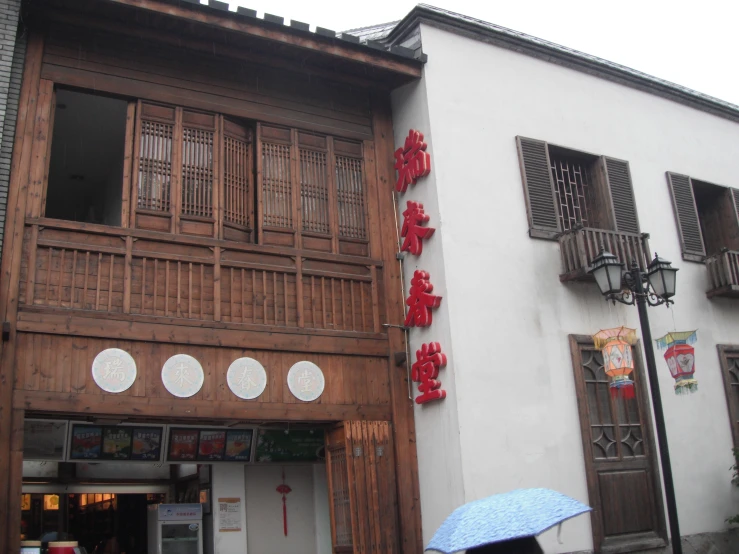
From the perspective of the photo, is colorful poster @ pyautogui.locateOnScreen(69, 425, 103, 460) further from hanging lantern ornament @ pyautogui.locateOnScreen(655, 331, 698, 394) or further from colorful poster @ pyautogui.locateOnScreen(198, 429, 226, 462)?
hanging lantern ornament @ pyautogui.locateOnScreen(655, 331, 698, 394)

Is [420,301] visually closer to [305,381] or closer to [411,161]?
[305,381]

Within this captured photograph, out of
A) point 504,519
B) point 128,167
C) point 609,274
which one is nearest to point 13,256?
point 128,167

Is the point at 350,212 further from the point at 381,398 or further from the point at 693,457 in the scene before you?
the point at 693,457

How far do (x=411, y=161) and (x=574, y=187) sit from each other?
340 centimetres

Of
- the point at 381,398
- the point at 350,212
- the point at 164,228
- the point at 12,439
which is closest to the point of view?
the point at 12,439

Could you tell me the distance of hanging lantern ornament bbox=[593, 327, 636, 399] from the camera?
1070cm

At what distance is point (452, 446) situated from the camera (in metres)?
10.4

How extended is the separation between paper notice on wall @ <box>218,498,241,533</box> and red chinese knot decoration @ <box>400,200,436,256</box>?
4.80 m

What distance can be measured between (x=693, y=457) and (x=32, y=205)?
413 inches

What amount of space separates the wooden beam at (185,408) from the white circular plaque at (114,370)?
133 mm

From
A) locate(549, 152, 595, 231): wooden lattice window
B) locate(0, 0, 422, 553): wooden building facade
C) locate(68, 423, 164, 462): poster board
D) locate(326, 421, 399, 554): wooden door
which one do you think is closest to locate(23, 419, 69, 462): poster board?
locate(68, 423, 164, 462): poster board

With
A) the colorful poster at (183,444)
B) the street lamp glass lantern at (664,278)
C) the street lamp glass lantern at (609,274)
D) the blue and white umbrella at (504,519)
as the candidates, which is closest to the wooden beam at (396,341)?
the colorful poster at (183,444)

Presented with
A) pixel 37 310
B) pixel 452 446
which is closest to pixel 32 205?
pixel 37 310

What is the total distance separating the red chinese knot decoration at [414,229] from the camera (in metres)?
11.4
